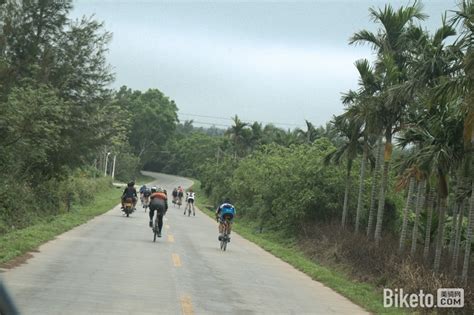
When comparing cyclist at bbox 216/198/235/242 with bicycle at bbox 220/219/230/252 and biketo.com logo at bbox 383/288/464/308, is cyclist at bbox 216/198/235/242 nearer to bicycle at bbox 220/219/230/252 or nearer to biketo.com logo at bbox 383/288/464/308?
bicycle at bbox 220/219/230/252

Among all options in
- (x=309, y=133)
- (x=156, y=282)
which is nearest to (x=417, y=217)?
(x=156, y=282)

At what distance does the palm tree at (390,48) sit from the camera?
21859 millimetres

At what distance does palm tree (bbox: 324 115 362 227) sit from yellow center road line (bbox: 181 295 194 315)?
16812 millimetres

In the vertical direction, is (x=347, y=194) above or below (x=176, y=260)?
above

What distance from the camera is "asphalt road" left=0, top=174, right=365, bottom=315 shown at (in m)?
9.42

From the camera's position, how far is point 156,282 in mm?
11797

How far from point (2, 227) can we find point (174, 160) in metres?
112

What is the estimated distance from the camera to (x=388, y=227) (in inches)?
1195

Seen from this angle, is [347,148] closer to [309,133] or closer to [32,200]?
[32,200]

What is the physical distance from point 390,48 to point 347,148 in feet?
18.6

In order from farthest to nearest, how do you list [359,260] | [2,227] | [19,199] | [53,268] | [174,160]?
[174,160] → [19,199] → [2,227] → [359,260] → [53,268]

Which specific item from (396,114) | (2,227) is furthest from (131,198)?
(396,114)

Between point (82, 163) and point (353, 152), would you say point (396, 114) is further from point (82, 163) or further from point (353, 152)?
point (82, 163)

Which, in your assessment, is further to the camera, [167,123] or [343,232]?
[167,123]
